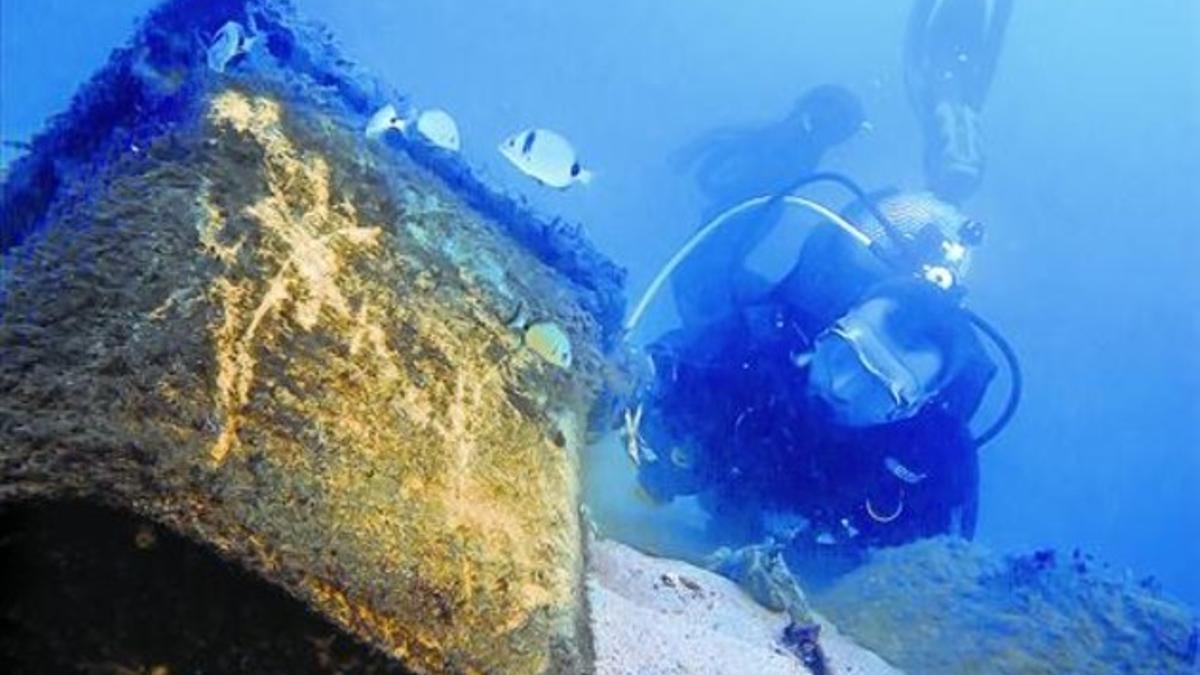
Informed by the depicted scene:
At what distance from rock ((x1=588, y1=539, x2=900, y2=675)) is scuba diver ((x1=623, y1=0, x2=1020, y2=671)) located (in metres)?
0.30

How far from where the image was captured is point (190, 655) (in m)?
1.72

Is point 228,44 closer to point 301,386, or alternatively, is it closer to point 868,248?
point 301,386

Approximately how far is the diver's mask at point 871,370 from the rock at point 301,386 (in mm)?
3200

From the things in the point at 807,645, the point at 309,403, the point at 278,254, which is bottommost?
the point at 309,403

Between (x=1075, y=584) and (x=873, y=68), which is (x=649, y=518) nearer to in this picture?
(x=1075, y=584)

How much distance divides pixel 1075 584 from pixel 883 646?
184cm

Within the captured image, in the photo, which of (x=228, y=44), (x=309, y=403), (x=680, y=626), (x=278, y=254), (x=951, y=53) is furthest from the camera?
(x=951, y=53)

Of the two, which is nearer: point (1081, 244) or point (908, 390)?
point (908, 390)

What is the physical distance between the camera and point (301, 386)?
204cm

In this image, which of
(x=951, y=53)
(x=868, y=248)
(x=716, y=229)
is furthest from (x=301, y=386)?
(x=951, y=53)

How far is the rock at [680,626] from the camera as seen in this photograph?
3133 millimetres

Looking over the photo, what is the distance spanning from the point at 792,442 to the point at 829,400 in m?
0.50

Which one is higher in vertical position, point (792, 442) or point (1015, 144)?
point (1015, 144)

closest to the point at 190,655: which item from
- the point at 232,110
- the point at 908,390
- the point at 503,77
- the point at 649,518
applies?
the point at 232,110
